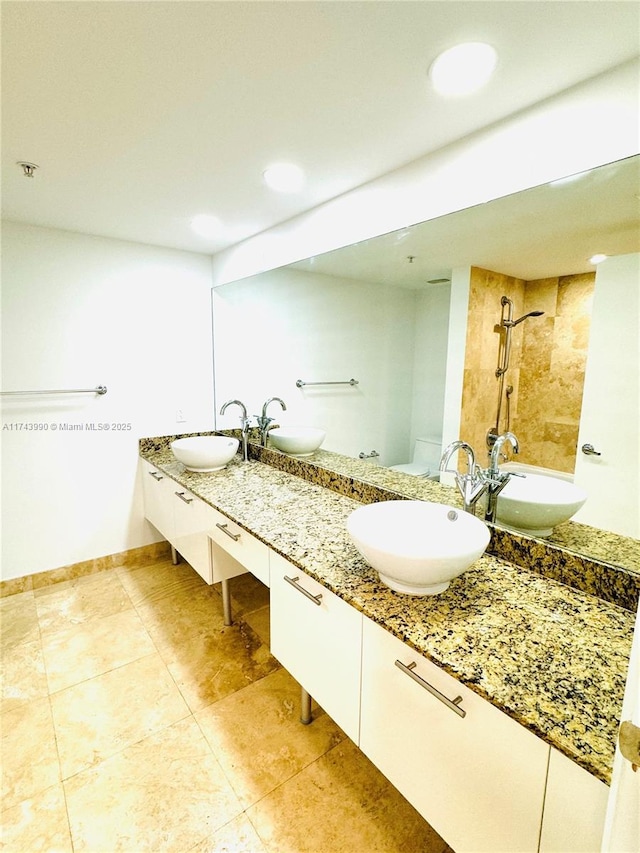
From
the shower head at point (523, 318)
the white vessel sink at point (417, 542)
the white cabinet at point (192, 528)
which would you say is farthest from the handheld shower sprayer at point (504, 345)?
the white cabinet at point (192, 528)

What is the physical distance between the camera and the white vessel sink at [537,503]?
48.7 inches

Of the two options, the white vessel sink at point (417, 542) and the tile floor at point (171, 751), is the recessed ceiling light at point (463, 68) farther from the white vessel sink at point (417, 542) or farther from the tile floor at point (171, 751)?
the tile floor at point (171, 751)

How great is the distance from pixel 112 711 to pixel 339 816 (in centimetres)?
99

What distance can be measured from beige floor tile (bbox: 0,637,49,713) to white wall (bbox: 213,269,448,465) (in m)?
1.71

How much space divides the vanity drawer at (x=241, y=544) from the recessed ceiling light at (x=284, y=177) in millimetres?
1402

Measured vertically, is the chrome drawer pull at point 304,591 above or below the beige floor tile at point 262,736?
above

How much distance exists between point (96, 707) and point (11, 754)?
0.29 meters

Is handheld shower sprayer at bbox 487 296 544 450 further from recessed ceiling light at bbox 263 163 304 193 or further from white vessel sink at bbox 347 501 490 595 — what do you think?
recessed ceiling light at bbox 263 163 304 193

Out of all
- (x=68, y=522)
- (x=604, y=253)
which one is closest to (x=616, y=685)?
(x=604, y=253)

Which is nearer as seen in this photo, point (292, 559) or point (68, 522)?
point (292, 559)

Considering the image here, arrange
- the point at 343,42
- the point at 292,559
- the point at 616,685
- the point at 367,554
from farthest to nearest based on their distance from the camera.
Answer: the point at 292,559 < the point at 367,554 < the point at 343,42 < the point at 616,685

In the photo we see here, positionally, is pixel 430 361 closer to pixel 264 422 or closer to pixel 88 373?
pixel 264 422

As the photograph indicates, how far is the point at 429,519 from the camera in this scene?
4.38 ft

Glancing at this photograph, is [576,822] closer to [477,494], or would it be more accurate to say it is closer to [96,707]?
[477,494]
